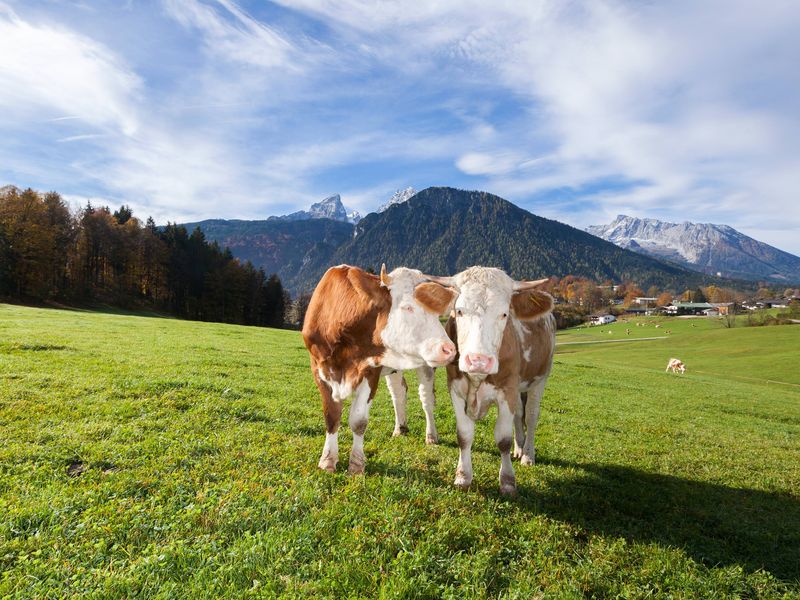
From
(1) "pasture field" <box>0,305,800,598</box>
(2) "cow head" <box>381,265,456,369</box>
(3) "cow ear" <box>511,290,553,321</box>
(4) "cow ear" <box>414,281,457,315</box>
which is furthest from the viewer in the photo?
(3) "cow ear" <box>511,290,553,321</box>

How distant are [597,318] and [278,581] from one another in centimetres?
14303

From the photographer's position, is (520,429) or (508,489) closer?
(508,489)

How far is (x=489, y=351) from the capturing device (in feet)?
16.0

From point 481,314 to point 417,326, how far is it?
0.82 meters

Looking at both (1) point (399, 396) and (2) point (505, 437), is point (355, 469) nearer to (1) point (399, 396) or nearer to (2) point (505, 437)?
(2) point (505, 437)

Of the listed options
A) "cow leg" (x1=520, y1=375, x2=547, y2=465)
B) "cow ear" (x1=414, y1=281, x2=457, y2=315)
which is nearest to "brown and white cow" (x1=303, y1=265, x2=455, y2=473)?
"cow ear" (x1=414, y1=281, x2=457, y2=315)

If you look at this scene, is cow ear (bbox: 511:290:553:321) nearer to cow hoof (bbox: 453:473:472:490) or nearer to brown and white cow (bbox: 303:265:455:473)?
brown and white cow (bbox: 303:265:455:473)

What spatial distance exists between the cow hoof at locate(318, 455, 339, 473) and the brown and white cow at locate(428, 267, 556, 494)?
1.70m

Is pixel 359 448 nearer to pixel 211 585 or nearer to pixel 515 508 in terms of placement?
pixel 515 508

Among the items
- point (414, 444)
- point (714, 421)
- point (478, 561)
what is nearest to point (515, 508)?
point (478, 561)

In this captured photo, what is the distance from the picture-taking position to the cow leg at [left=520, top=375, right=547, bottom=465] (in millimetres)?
7074

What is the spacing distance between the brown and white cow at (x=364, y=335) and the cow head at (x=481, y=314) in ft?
0.67

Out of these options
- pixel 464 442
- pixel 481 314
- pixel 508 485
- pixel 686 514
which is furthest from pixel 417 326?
pixel 686 514

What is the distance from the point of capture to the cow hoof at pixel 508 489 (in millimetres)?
5426
